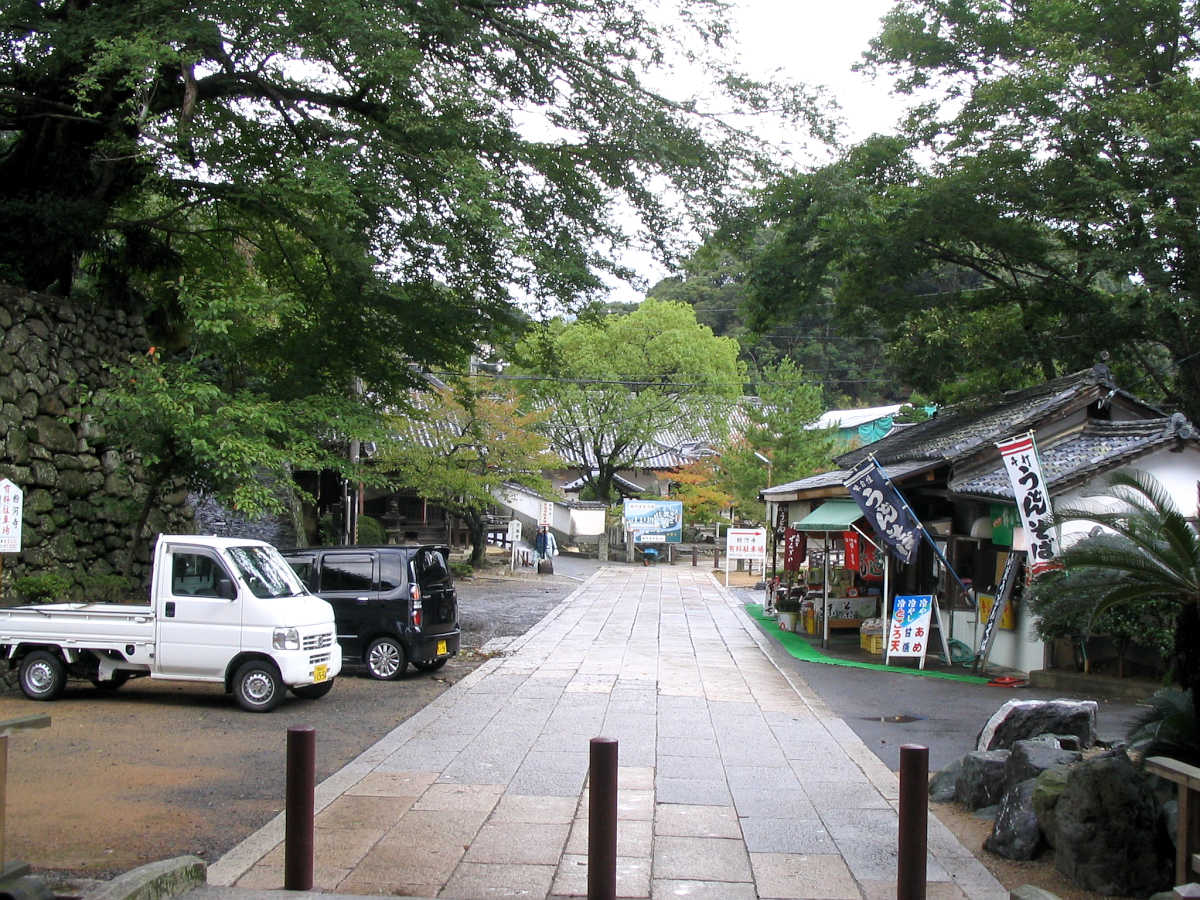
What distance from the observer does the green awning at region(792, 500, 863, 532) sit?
17344mm

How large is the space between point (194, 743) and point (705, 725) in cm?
505

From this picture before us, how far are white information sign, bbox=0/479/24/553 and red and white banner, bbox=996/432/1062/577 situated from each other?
11535mm

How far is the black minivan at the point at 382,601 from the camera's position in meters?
13.2

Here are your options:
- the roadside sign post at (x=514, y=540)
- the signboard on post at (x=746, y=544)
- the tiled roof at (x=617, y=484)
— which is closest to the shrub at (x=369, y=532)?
the roadside sign post at (x=514, y=540)

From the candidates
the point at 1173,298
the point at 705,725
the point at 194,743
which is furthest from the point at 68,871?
the point at 1173,298

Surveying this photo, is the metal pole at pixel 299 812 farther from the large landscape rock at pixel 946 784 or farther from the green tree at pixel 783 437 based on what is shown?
the green tree at pixel 783 437

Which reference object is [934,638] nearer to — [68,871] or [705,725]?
[705,725]

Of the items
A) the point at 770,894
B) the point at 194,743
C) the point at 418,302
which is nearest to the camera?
the point at 770,894

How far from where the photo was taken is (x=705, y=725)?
10.6 m

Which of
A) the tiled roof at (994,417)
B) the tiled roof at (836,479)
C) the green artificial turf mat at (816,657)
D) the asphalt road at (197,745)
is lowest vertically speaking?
the green artificial turf mat at (816,657)

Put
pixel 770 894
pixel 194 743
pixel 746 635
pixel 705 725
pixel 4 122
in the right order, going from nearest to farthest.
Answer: pixel 770 894
pixel 194 743
pixel 705 725
pixel 4 122
pixel 746 635

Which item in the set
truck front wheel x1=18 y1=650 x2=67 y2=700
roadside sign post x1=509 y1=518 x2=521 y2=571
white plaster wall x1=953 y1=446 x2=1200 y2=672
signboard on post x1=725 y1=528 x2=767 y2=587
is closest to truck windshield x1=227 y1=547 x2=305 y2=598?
truck front wheel x1=18 y1=650 x2=67 y2=700

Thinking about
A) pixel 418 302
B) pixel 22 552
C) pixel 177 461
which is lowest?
pixel 22 552

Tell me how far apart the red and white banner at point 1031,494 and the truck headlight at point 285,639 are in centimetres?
884
